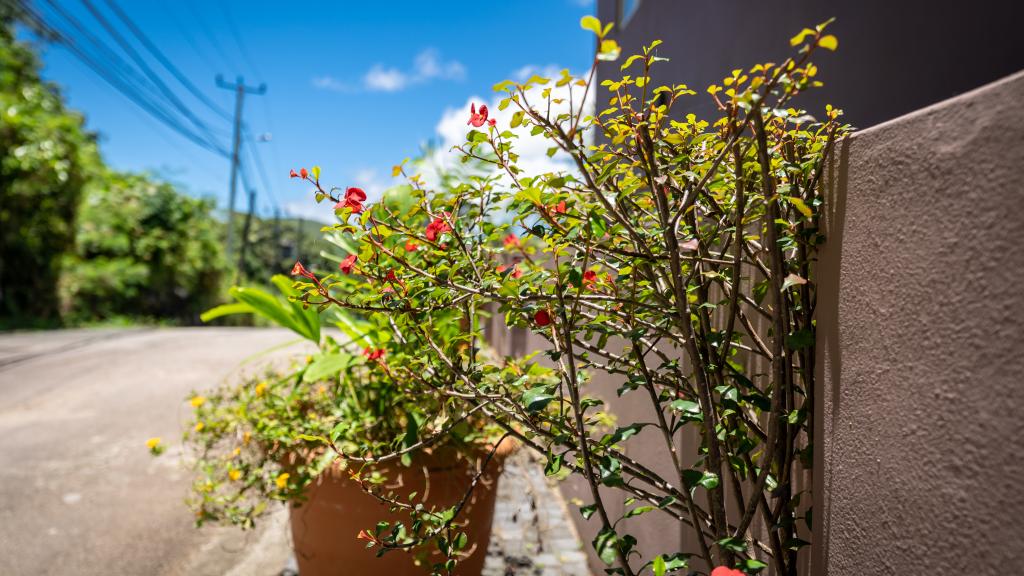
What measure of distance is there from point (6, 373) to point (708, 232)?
7.75m

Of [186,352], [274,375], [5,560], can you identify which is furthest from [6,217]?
[274,375]

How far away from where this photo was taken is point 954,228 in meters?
0.85

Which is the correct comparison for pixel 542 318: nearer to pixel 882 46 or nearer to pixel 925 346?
pixel 925 346

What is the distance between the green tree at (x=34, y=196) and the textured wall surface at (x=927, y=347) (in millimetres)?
11934

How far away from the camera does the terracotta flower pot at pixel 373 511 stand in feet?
6.64

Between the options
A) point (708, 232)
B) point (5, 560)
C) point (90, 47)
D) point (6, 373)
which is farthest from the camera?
point (90, 47)

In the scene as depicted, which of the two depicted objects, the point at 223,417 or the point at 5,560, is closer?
the point at 223,417

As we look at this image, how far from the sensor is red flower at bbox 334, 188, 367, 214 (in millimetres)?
1346

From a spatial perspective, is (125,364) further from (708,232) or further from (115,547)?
(708,232)

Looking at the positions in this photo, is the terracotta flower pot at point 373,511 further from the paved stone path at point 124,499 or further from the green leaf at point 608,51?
the green leaf at point 608,51

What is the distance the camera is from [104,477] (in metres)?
3.90

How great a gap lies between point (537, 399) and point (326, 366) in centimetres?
114

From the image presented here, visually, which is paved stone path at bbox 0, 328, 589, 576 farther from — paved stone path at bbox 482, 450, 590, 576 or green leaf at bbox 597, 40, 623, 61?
green leaf at bbox 597, 40, 623, 61

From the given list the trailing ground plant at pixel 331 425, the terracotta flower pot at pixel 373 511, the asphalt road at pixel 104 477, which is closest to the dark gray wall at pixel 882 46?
the trailing ground plant at pixel 331 425
